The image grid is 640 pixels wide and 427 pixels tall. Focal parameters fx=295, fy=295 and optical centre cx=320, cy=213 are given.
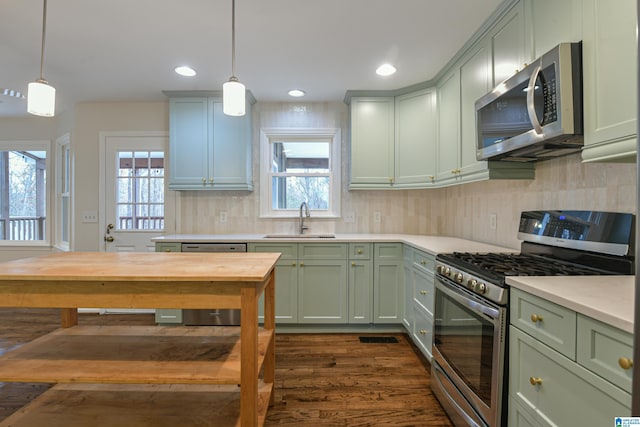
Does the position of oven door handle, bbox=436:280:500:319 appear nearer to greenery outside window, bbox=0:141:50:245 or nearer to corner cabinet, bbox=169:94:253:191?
corner cabinet, bbox=169:94:253:191

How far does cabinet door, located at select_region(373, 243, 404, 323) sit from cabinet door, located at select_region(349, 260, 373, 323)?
0.05 metres

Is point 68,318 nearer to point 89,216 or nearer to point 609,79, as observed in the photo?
point 89,216

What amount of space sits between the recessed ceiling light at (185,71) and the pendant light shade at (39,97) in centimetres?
126

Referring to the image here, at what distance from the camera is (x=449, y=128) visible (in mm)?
2594

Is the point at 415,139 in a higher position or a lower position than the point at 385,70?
lower

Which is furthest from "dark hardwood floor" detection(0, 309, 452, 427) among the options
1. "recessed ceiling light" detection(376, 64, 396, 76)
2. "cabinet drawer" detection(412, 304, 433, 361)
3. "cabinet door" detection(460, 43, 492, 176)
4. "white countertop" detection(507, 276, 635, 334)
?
"recessed ceiling light" detection(376, 64, 396, 76)

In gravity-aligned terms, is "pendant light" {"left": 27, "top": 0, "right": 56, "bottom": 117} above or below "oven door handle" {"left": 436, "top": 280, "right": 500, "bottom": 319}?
above

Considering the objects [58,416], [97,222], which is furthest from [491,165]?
[97,222]

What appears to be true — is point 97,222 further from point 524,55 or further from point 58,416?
point 524,55

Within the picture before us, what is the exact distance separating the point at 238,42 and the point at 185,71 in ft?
2.54

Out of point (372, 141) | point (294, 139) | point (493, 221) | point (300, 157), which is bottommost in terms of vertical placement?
point (493, 221)

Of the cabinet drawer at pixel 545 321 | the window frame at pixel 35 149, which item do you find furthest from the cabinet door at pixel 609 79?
the window frame at pixel 35 149

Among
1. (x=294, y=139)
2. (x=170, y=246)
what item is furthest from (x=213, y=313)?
(x=294, y=139)

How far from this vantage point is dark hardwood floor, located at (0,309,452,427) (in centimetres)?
178
